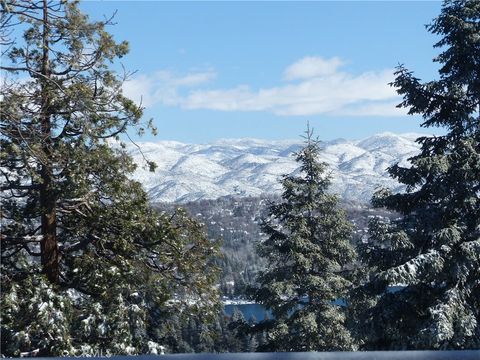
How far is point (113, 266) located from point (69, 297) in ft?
2.74

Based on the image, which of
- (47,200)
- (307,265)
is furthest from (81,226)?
(307,265)

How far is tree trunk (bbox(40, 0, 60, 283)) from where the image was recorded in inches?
344

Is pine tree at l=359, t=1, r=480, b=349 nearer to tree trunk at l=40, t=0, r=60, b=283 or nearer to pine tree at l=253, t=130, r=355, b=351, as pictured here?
tree trunk at l=40, t=0, r=60, b=283

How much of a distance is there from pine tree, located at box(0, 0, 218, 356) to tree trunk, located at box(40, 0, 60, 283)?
0.06 ft

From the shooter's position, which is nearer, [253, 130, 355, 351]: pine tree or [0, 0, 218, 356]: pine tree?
[0, 0, 218, 356]: pine tree

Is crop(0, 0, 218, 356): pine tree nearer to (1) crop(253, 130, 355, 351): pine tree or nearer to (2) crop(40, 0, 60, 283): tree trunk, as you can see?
(2) crop(40, 0, 60, 283): tree trunk

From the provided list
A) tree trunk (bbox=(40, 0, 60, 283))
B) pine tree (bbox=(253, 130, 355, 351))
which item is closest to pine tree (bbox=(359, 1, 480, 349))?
tree trunk (bbox=(40, 0, 60, 283))

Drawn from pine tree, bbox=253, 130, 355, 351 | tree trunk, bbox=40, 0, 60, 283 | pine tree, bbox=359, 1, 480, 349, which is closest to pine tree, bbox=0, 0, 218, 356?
tree trunk, bbox=40, 0, 60, 283

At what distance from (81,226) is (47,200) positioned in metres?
0.98

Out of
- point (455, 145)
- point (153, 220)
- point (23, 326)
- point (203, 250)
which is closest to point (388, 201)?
point (455, 145)

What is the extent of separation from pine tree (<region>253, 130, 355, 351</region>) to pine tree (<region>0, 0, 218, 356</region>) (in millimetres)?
7955

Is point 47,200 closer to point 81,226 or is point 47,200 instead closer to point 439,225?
point 81,226

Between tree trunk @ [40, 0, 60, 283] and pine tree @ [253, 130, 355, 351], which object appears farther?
pine tree @ [253, 130, 355, 351]

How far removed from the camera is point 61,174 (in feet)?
29.1
